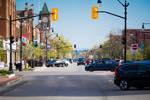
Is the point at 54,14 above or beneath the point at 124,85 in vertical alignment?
above

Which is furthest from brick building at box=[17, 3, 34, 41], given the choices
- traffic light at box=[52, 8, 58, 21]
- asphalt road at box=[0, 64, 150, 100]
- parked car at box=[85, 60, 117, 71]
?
asphalt road at box=[0, 64, 150, 100]

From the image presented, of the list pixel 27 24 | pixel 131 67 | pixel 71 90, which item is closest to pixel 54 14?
pixel 131 67

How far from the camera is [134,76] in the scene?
32.4m

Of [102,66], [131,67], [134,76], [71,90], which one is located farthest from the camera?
[102,66]

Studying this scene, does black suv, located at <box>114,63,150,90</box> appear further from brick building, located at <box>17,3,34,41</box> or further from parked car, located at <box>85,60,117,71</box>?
brick building, located at <box>17,3,34,41</box>

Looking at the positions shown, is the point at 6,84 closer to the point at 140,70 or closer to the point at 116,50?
the point at 140,70

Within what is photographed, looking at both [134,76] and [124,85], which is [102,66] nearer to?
[124,85]

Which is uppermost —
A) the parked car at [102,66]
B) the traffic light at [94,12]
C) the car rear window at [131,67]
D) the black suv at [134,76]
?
the traffic light at [94,12]

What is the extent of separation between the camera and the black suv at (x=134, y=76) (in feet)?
106

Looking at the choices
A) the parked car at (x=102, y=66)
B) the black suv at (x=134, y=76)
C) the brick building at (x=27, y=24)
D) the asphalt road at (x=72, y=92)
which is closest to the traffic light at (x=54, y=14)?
the asphalt road at (x=72, y=92)

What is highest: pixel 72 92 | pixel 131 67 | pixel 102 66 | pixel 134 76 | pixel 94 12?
pixel 94 12

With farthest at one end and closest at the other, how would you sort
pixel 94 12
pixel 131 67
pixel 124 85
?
pixel 94 12 < pixel 131 67 < pixel 124 85

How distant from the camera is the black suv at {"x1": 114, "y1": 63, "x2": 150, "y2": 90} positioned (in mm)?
32344

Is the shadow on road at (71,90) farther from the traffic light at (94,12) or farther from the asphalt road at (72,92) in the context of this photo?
the traffic light at (94,12)
